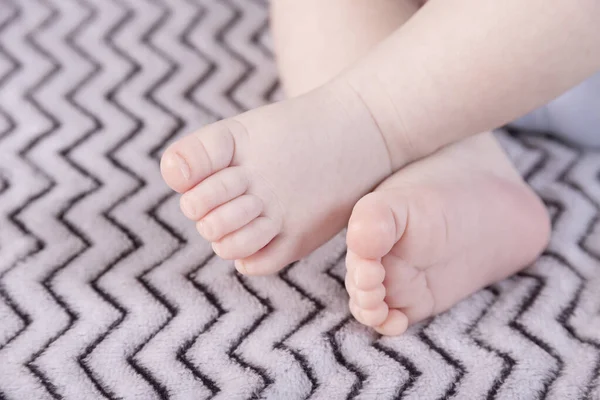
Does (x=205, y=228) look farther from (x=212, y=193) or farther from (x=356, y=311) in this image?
(x=356, y=311)

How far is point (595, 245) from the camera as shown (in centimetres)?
70

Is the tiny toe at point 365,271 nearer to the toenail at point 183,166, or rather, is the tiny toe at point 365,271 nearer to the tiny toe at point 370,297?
the tiny toe at point 370,297

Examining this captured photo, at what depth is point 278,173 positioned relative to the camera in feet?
1.86

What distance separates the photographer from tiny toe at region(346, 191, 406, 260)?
20.2 inches

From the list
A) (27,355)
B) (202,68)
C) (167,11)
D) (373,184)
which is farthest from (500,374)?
(167,11)

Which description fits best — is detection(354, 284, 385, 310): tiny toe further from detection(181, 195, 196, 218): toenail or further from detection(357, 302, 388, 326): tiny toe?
detection(181, 195, 196, 218): toenail

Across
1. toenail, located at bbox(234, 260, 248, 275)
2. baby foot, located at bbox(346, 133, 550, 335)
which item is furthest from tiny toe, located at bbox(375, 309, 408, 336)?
toenail, located at bbox(234, 260, 248, 275)

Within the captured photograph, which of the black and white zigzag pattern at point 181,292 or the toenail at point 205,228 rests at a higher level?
the toenail at point 205,228

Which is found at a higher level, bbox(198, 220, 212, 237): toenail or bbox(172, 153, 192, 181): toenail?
bbox(172, 153, 192, 181): toenail

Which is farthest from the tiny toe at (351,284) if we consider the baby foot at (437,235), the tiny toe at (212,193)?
the tiny toe at (212,193)

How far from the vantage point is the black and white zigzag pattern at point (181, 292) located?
554 millimetres

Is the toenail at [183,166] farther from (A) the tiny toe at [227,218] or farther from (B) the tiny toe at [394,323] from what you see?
(B) the tiny toe at [394,323]

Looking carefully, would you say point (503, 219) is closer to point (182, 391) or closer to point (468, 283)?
point (468, 283)

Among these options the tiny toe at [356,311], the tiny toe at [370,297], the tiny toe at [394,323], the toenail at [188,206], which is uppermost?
the toenail at [188,206]
